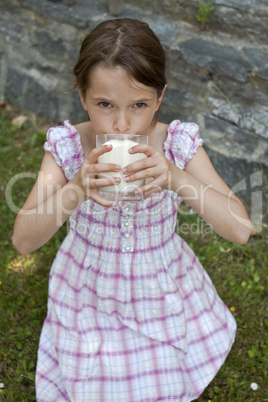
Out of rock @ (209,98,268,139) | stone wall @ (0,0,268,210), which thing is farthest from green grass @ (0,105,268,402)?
rock @ (209,98,268,139)

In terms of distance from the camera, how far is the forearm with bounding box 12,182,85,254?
1.55m

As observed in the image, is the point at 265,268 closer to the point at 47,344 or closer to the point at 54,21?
the point at 47,344

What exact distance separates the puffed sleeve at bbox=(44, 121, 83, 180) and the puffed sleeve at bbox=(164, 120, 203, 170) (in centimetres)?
39

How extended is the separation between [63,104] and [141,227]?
1894 mm

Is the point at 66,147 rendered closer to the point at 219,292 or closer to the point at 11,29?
the point at 219,292

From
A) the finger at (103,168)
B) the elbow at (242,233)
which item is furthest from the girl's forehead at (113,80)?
the elbow at (242,233)

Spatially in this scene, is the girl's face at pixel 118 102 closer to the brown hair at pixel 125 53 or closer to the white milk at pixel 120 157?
the brown hair at pixel 125 53

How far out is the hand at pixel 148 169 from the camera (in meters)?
1.37

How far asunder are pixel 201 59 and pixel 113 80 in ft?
4.13

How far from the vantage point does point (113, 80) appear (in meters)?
1.52

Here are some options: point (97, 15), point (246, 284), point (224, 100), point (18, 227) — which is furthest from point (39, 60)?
point (246, 284)

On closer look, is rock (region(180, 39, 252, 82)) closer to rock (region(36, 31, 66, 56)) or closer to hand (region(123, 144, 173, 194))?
rock (region(36, 31, 66, 56))

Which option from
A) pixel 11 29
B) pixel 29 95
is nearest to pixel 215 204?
pixel 29 95

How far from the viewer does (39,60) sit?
3414 millimetres
